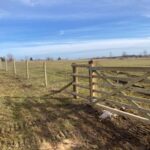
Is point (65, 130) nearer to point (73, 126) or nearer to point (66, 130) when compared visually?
point (66, 130)

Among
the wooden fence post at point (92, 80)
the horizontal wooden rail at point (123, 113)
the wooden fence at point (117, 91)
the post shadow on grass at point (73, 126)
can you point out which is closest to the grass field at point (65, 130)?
the post shadow on grass at point (73, 126)

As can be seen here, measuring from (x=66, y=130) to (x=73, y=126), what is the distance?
34cm

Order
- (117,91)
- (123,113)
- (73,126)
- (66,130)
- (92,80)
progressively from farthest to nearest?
(92,80) → (117,91) → (123,113) → (73,126) → (66,130)

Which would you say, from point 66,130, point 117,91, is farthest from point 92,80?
point 66,130

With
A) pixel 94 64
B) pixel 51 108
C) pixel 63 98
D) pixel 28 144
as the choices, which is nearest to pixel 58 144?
pixel 28 144

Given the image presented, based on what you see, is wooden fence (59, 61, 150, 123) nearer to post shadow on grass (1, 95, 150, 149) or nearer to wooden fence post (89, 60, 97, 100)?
wooden fence post (89, 60, 97, 100)

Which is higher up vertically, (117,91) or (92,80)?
(92,80)

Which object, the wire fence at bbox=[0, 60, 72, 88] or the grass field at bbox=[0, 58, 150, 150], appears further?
the wire fence at bbox=[0, 60, 72, 88]

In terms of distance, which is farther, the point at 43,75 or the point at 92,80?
the point at 43,75

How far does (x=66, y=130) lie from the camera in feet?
24.5

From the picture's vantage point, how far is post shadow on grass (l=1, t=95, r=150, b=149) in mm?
6673

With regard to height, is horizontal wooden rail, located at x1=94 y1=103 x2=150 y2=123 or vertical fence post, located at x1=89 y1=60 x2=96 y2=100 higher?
vertical fence post, located at x1=89 y1=60 x2=96 y2=100

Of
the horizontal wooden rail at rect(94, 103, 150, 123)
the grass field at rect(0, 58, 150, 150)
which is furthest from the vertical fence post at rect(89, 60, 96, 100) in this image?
the horizontal wooden rail at rect(94, 103, 150, 123)

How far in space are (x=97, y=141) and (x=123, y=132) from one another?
32.0 inches
